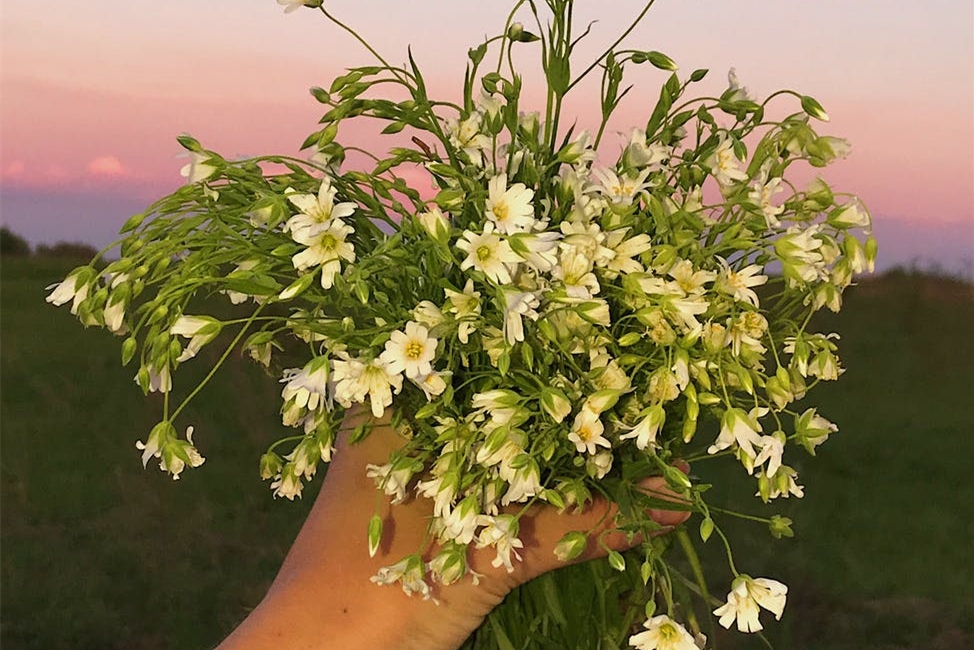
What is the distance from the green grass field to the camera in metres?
5.96

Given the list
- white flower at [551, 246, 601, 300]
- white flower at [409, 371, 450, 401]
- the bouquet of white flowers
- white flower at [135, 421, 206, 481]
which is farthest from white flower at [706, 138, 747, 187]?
white flower at [135, 421, 206, 481]

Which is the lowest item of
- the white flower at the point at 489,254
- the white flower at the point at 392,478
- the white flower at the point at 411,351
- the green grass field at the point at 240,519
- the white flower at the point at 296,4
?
the green grass field at the point at 240,519

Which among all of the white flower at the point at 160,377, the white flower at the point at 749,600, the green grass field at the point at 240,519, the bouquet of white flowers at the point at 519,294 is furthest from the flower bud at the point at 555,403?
the green grass field at the point at 240,519

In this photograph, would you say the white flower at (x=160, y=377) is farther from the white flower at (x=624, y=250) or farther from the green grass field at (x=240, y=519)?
the green grass field at (x=240, y=519)

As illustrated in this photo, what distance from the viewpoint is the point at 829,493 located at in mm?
7820

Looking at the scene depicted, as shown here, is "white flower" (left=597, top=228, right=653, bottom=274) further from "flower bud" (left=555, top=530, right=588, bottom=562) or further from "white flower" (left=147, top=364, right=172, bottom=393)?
"white flower" (left=147, top=364, right=172, bottom=393)

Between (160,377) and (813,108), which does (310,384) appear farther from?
(813,108)

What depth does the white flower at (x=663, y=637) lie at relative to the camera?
1.55 metres

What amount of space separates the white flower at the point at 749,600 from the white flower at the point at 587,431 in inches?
13.0

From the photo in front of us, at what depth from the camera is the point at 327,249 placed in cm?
147

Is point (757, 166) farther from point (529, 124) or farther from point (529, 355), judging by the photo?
point (529, 355)

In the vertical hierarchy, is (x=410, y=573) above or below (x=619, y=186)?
below

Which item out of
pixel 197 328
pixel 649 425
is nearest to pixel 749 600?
pixel 649 425

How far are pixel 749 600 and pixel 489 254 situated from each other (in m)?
0.69
